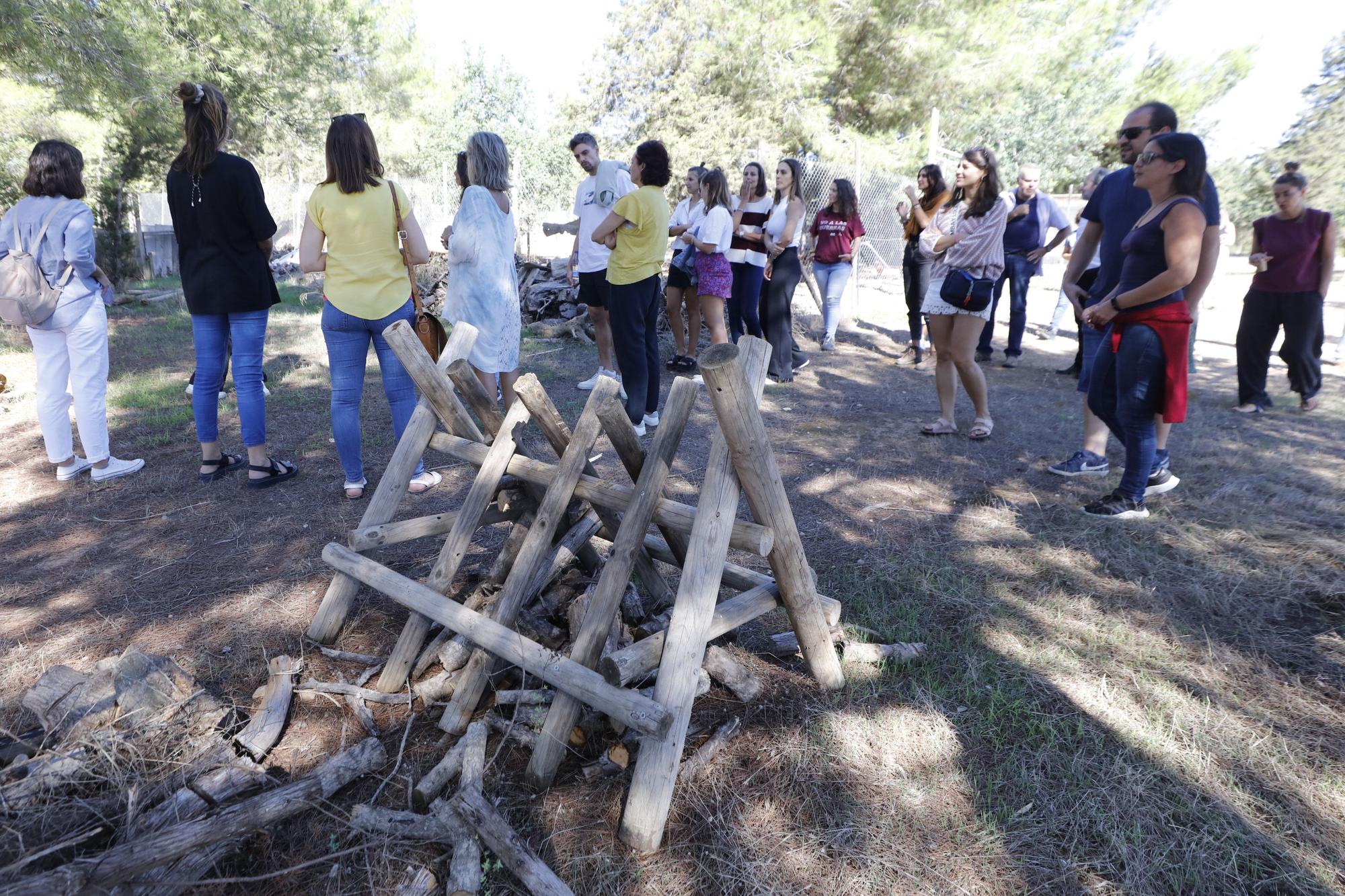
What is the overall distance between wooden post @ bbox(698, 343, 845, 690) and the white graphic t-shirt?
14.1ft

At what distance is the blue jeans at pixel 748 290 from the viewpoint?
7344mm

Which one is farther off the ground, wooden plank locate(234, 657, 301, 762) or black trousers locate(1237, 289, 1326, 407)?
black trousers locate(1237, 289, 1326, 407)

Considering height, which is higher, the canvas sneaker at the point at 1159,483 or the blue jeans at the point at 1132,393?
the blue jeans at the point at 1132,393

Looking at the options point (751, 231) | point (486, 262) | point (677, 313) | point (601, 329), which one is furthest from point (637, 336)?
point (751, 231)

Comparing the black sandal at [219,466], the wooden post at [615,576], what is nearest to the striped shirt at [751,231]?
the black sandal at [219,466]

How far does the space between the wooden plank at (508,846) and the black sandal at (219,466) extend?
3544mm

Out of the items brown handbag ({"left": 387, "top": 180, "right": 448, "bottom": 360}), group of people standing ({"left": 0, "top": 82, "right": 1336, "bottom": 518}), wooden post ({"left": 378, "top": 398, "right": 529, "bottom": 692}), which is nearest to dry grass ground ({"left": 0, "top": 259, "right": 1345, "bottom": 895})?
wooden post ({"left": 378, "top": 398, "right": 529, "bottom": 692})

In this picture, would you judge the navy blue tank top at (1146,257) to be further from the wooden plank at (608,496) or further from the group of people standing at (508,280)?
the wooden plank at (608,496)

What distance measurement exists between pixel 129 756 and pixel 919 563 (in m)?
3.06

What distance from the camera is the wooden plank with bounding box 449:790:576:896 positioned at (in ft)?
5.89

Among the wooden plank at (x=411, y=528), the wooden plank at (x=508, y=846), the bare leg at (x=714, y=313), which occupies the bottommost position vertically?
the wooden plank at (x=508, y=846)

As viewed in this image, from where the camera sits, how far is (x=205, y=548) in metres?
3.72

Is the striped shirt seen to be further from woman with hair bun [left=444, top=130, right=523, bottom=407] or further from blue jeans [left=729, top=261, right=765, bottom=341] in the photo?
woman with hair bun [left=444, top=130, right=523, bottom=407]

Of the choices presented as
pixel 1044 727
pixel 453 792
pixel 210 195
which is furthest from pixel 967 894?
pixel 210 195
